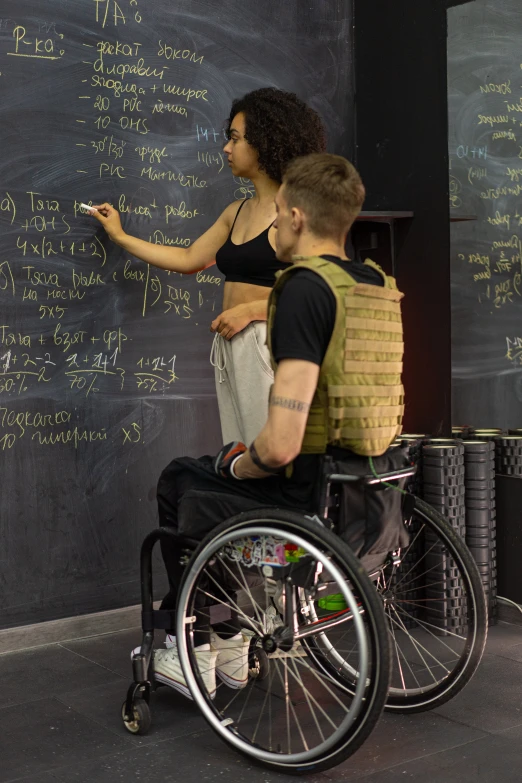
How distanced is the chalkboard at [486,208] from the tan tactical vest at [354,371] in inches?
84.6

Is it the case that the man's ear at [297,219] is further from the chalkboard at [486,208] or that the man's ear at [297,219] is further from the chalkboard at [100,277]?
the chalkboard at [486,208]

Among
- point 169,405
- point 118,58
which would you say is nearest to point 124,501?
point 169,405

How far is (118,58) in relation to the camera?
3.51 metres

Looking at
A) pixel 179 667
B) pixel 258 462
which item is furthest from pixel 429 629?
pixel 258 462

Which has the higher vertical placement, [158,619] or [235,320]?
[235,320]

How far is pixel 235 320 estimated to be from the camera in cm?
306

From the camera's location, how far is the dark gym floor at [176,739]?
95.4 inches

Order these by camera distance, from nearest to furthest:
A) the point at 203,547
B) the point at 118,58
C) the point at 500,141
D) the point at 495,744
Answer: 1. the point at 203,547
2. the point at 495,744
3. the point at 118,58
4. the point at 500,141

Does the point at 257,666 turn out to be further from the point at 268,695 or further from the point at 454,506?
the point at 454,506

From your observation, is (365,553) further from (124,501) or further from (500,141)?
(500,141)

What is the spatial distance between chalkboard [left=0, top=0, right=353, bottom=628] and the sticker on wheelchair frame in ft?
3.89

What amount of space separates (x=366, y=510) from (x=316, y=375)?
0.37 m

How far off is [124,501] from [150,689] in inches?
40.1

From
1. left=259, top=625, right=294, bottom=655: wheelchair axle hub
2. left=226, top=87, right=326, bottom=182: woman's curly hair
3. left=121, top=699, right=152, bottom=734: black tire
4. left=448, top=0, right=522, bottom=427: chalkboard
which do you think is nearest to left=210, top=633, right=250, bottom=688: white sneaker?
left=121, top=699, right=152, bottom=734: black tire
